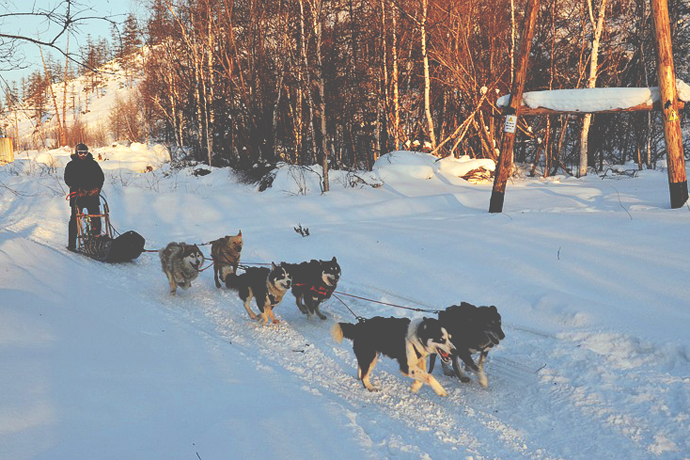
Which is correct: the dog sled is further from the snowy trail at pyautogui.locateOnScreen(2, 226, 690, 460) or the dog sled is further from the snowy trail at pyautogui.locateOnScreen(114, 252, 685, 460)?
the snowy trail at pyautogui.locateOnScreen(114, 252, 685, 460)

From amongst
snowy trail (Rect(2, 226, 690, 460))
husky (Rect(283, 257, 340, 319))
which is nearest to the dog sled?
snowy trail (Rect(2, 226, 690, 460))

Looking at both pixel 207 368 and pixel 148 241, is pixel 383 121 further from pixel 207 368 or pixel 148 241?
pixel 207 368

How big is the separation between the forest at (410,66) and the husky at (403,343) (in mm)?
12414

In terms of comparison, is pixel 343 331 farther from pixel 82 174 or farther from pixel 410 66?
pixel 410 66

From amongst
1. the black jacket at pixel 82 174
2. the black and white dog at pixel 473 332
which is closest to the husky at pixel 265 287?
the black and white dog at pixel 473 332

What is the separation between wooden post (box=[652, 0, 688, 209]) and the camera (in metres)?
7.91

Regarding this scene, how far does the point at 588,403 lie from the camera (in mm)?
3631

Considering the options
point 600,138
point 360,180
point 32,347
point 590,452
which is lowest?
point 590,452

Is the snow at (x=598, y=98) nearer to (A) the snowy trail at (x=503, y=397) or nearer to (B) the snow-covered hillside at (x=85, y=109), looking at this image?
(A) the snowy trail at (x=503, y=397)

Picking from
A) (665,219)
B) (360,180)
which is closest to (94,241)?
(360,180)

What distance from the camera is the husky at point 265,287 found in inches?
217

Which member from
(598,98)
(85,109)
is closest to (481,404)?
(598,98)

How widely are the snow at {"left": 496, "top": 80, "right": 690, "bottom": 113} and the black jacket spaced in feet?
28.3

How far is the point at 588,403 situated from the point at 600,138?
21.4 meters
